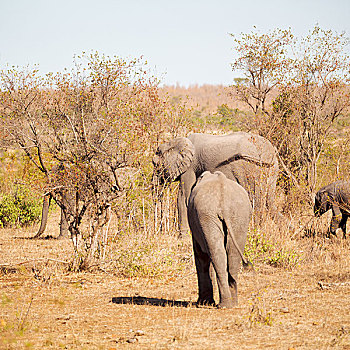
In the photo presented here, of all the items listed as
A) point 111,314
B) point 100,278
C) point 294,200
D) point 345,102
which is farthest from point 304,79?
point 111,314

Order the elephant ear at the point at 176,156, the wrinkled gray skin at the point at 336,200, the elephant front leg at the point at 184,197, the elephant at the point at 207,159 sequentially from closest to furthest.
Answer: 1. the wrinkled gray skin at the point at 336,200
2. the elephant at the point at 207,159
3. the elephant front leg at the point at 184,197
4. the elephant ear at the point at 176,156

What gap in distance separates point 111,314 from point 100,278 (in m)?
3.07

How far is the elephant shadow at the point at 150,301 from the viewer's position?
8711 mm

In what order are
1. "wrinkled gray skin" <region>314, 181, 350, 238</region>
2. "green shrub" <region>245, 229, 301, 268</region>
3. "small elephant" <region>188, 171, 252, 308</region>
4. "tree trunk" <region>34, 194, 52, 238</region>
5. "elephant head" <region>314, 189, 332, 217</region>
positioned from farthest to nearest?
1. "tree trunk" <region>34, 194, 52, 238</region>
2. "elephant head" <region>314, 189, 332, 217</region>
3. "wrinkled gray skin" <region>314, 181, 350, 238</region>
4. "green shrub" <region>245, 229, 301, 268</region>
5. "small elephant" <region>188, 171, 252, 308</region>

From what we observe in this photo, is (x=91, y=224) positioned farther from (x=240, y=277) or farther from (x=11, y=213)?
(x=11, y=213)

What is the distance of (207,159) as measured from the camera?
17000mm

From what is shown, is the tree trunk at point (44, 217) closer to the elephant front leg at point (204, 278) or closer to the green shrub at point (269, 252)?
the green shrub at point (269, 252)

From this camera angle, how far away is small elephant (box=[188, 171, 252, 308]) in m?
7.89

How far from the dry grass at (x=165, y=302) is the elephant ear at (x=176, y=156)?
3.16 meters

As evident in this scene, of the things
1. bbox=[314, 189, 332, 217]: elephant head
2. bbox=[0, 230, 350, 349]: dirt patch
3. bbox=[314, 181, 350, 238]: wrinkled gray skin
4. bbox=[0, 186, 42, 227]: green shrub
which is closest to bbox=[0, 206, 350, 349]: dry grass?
bbox=[0, 230, 350, 349]: dirt patch

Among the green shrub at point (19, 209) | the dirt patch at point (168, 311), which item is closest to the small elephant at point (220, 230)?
the dirt patch at point (168, 311)

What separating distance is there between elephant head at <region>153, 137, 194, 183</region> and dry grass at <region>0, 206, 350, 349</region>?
3.14 meters

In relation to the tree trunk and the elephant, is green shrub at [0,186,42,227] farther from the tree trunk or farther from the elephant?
the elephant

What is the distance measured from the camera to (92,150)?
11.7 meters
